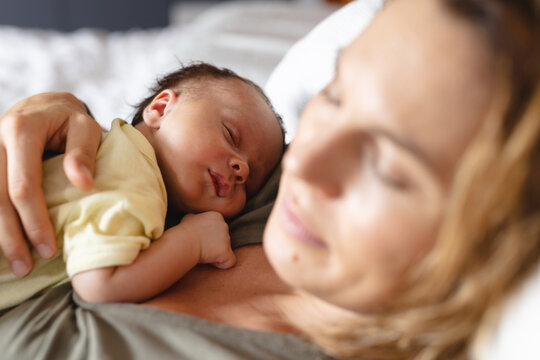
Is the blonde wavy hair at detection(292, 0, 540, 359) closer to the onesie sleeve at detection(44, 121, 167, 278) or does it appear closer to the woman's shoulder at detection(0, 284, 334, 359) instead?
the woman's shoulder at detection(0, 284, 334, 359)

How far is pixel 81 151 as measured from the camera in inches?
31.1

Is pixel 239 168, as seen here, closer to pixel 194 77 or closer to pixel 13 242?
pixel 194 77

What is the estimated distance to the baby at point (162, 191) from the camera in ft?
2.40

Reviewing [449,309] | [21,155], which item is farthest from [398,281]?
[21,155]

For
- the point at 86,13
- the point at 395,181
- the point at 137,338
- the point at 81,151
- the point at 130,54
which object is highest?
the point at 395,181

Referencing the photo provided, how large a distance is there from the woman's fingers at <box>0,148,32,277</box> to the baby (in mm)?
34

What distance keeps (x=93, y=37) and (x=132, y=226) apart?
1619 mm

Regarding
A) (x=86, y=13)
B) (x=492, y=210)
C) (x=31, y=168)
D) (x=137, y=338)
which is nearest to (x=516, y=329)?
(x=492, y=210)

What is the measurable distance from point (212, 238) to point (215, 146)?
18 centimetres

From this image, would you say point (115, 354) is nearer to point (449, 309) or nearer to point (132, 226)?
point (132, 226)

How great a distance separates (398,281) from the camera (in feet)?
1.85

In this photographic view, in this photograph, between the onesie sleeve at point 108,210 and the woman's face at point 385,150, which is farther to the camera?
the onesie sleeve at point 108,210

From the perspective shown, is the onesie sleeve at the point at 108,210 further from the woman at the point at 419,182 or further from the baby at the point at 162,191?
the woman at the point at 419,182

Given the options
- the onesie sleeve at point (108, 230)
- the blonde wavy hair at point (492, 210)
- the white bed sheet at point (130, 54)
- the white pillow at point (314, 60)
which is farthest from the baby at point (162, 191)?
the white bed sheet at point (130, 54)
